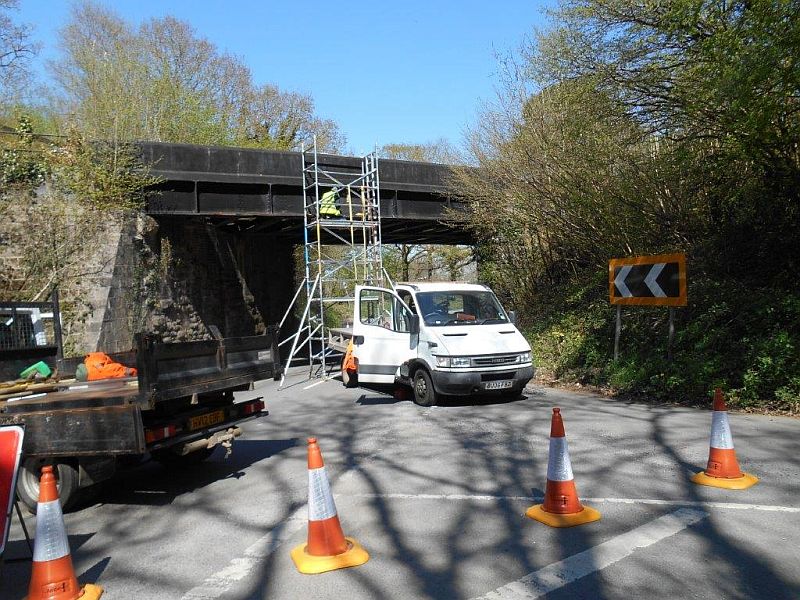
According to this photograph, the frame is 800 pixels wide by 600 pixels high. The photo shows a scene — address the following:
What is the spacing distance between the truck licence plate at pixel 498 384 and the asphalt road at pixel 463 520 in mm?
1473

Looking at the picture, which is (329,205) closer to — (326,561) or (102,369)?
(102,369)

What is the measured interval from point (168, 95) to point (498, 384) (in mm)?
19936

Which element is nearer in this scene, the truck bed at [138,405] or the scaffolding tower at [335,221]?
the truck bed at [138,405]

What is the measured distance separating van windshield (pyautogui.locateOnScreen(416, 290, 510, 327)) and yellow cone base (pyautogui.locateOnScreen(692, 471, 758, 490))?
590 centimetres

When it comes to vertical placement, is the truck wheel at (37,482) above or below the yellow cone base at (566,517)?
above

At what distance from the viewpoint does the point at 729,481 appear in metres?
5.95

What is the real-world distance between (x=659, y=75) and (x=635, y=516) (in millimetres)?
8553

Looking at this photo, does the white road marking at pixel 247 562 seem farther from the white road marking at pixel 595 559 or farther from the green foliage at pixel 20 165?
the green foliage at pixel 20 165

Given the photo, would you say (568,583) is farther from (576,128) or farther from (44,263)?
(44,263)

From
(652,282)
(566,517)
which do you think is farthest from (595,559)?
(652,282)

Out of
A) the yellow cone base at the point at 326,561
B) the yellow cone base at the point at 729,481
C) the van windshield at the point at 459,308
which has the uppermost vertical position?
the van windshield at the point at 459,308

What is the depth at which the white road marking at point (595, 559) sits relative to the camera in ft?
13.3

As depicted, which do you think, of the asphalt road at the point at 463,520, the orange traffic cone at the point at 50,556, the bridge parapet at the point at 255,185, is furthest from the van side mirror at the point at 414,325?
the bridge parapet at the point at 255,185

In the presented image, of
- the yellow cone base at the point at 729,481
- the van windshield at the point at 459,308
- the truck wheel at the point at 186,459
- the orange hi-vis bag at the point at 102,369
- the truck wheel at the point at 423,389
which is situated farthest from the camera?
the van windshield at the point at 459,308
